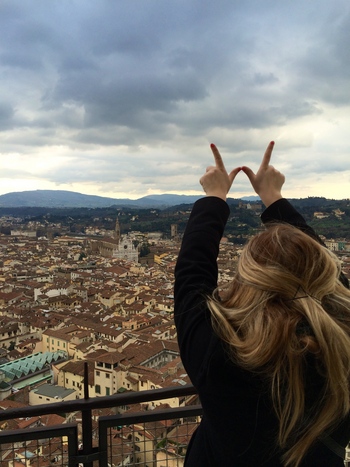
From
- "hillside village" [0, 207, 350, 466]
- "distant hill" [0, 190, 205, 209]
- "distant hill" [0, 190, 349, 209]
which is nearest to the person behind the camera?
"hillside village" [0, 207, 350, 466]

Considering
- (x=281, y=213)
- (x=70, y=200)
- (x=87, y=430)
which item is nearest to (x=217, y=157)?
(x=281, y=213)

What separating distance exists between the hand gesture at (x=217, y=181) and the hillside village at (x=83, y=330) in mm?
160

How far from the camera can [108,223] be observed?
59.0 metres

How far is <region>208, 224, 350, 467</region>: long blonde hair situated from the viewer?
488mm

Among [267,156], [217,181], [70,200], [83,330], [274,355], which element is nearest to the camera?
[274,355]

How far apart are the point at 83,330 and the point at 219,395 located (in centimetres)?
1201

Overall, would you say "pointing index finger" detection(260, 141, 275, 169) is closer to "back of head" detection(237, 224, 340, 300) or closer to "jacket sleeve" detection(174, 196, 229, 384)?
"jacket sleeve" detection(174, 196, 229, 384)

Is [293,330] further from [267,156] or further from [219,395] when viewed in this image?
[267,156]

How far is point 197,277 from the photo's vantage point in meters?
0.60

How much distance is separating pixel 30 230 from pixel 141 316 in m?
42.0

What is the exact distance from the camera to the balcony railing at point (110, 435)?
1.03 meters

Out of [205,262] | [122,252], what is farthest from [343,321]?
[122,252]

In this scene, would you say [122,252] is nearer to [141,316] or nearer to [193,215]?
[141,316]

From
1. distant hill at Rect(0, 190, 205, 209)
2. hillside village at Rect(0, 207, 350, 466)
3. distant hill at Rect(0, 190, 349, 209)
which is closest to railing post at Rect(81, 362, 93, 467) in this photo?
hillside village at Rect(0, 207, 350, 466)
